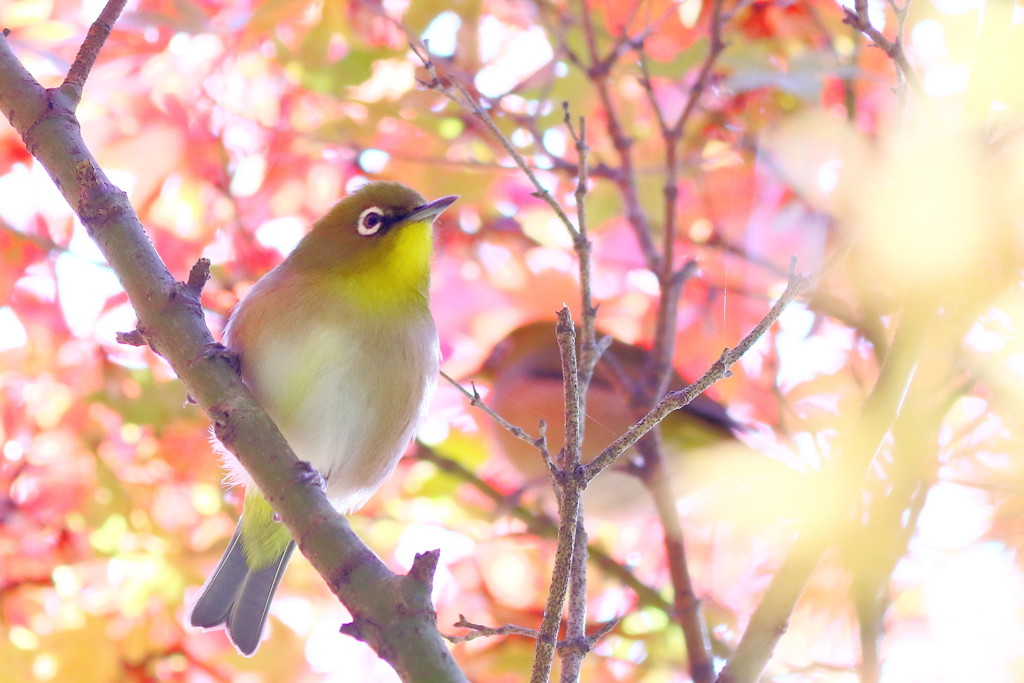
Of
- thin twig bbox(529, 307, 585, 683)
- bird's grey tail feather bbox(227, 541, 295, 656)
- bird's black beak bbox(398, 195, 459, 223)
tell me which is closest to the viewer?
thin twig bbox(529, 307, 585, 683)

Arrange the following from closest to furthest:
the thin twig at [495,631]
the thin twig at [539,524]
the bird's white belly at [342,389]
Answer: the thin twig at [495,631], the bird's white belly at [342,389], the thin twig at [539,524]

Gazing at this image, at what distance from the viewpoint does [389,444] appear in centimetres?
333

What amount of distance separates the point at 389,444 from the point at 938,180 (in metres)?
1.95

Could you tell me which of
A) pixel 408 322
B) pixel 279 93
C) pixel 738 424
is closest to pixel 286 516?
pixel 408 322

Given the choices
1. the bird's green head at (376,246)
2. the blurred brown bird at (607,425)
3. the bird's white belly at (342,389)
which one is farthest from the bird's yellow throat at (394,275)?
the blurred brown bird at (607,425)

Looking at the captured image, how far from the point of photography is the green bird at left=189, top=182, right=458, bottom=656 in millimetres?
3072

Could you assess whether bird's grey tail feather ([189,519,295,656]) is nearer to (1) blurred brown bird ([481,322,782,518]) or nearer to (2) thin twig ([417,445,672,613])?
(2) thin twig ([417,445,672,613])

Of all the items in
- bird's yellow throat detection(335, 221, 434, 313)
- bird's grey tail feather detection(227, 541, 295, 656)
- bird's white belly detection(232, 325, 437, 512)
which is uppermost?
bird's yellow throat detection(335, 221, 434, 313)

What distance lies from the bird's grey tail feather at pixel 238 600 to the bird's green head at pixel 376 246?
0.99m

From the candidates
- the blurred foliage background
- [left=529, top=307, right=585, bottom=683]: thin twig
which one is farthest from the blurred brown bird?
[left=529, top=307, right=585, bottom=683]: thin twig

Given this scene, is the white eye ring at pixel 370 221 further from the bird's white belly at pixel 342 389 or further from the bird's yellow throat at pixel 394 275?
the bird's white belly at pixel 342 389

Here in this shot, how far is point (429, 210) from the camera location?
10.5 feet

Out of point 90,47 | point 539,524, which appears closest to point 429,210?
point 90,47

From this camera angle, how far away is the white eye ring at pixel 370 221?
11.0 ft
